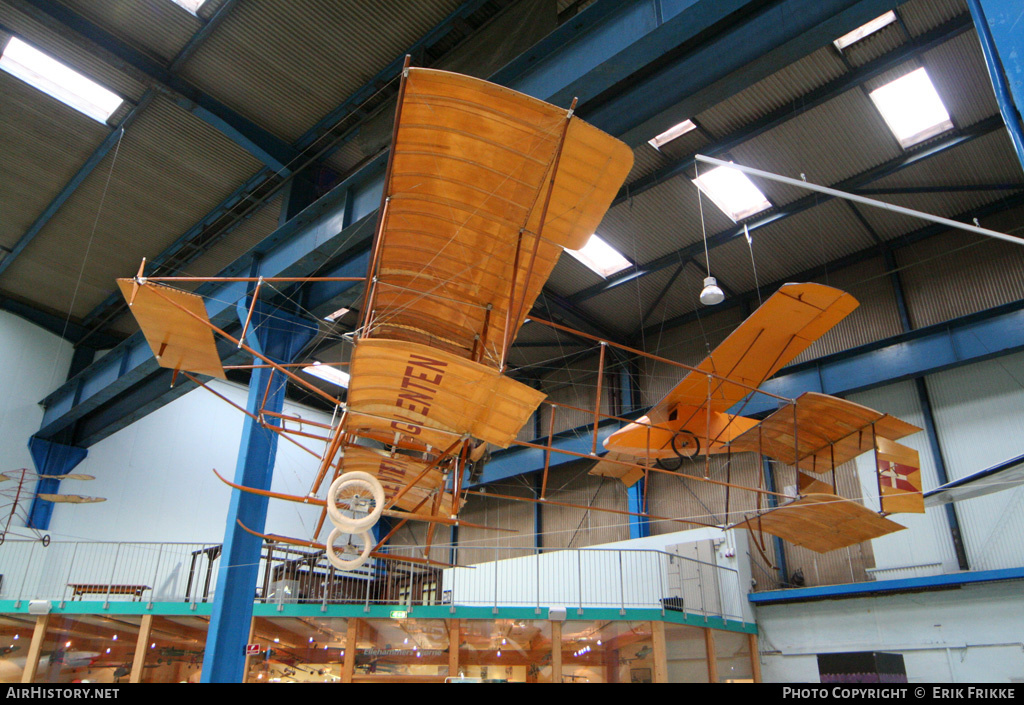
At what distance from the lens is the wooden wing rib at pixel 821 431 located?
26.9 feet

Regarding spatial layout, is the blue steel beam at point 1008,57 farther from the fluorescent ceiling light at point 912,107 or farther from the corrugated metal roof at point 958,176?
the corrugated metal roof at point 958,176

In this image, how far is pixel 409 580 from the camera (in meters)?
14.3

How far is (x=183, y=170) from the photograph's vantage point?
12.1 metres

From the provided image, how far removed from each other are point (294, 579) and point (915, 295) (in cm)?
1500

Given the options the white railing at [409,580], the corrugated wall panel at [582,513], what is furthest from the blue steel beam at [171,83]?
the corrugated wall panel at [582,513]

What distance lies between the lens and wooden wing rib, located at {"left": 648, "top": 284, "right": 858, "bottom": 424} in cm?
732

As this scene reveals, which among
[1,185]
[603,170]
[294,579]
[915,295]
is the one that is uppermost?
[1,185]

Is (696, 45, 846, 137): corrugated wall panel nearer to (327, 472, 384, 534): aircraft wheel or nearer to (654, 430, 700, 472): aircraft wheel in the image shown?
(654, 430, 700, 472): aircraft wheel

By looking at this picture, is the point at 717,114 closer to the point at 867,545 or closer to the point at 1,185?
the point at 867,545

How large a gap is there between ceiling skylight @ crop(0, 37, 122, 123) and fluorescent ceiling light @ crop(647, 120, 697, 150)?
9.87 metres

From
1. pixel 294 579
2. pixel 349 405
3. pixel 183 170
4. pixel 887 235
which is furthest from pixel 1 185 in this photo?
pixel 887 235

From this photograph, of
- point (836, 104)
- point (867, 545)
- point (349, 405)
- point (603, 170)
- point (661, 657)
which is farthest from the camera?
point (867, 545)

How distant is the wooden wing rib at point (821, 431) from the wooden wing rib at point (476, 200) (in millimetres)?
4516
